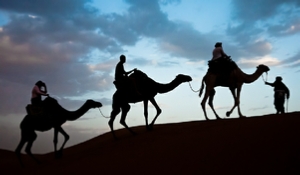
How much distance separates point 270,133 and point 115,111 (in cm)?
696

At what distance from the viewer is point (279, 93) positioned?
15672 mm

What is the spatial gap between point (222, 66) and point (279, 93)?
327 cm

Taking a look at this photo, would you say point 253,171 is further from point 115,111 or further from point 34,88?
point 34,88

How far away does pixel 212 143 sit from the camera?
937 centimetres

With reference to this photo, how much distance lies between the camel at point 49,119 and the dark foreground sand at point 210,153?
1.67 metres

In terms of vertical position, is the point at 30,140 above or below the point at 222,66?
below

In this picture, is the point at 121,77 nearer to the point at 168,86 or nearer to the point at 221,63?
the point at 168,86

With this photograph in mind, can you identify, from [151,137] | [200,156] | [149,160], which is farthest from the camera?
[151,137]

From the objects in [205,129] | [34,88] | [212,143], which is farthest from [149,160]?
[34,88]

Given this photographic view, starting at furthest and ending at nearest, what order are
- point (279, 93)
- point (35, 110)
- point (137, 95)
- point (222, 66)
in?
point (279, 93), point (222, 66), point (137, 95), point (35, 110)

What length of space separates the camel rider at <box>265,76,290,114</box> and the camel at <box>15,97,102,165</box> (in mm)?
8109

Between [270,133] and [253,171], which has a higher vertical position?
[270,133]

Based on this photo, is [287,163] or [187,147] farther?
[187,147]

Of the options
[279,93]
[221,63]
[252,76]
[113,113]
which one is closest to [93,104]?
[113,113]
